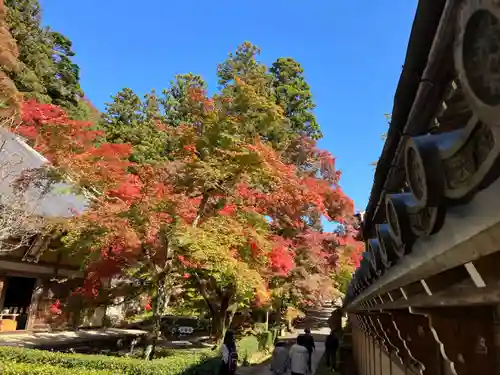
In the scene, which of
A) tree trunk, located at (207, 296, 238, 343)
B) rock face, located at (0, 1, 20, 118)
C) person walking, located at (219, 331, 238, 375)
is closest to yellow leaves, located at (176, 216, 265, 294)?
person walking, located at (219, 331, 238, 375)

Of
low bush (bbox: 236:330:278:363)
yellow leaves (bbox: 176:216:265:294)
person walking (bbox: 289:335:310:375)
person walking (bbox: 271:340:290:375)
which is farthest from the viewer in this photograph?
low bush (bbox: 236:330:278:363)

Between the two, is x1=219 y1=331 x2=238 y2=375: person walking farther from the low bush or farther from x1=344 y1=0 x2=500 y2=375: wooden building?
x1=344 y1=0 x2=500 y2=375: wooden building

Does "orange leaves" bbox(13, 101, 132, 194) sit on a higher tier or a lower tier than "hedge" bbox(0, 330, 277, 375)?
higher

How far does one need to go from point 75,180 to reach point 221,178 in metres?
4.23

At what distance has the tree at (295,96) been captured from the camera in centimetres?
2731

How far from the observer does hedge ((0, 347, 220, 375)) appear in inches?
313

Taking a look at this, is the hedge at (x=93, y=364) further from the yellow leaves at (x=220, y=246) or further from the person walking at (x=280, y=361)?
the yellow leaves at (x=220, y=246)

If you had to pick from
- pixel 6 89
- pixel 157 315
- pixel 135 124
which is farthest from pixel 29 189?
pixel 135 124

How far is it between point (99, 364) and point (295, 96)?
22896 mm

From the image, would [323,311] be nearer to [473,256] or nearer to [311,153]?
[311,153]

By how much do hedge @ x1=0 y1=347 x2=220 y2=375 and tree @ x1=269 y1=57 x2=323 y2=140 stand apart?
19.9 metres

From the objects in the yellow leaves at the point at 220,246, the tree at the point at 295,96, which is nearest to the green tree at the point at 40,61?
the tree at the point at 295,96

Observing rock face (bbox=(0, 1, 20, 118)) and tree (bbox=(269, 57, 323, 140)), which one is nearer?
rock face (bbox=(0, 1, 20, 118))

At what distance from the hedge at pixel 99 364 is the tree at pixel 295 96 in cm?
1993
